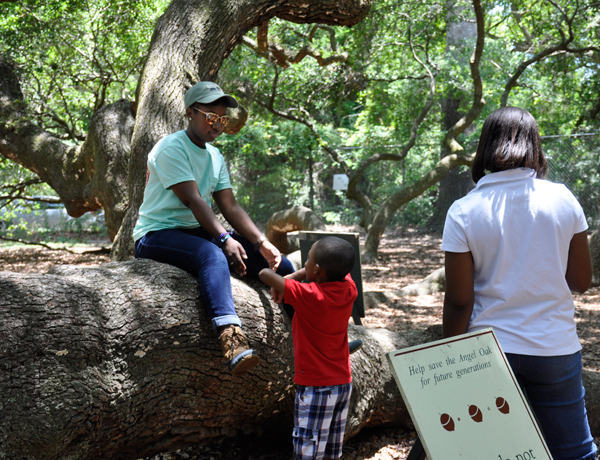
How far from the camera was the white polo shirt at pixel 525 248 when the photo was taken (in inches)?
69.2

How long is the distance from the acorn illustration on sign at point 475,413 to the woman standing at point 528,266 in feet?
0.63

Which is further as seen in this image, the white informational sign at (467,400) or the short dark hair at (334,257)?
the short dark hair at (334,257)

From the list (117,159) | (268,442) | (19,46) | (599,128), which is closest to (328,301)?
(268,442)

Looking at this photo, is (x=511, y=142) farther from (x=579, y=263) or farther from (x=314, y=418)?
(x=314, y=418)

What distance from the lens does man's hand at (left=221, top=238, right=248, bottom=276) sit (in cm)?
270

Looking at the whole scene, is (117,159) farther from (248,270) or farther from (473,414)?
(473,414)

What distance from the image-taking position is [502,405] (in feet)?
5.72

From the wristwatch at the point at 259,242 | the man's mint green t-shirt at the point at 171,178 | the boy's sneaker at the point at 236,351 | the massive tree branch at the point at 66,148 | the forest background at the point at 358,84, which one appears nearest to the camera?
the boy's sneaker at the point at 236,351

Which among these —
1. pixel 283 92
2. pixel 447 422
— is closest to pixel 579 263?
pixel 447 422

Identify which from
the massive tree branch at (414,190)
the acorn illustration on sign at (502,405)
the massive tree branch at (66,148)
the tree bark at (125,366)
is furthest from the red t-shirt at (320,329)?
the massive tree branch at (414,190)

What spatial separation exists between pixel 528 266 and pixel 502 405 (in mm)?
463

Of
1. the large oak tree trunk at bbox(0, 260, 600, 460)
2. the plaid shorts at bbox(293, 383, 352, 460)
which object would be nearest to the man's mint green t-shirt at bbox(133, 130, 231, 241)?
the large oak tree trunk at bbox(0, 260, 600, 460)

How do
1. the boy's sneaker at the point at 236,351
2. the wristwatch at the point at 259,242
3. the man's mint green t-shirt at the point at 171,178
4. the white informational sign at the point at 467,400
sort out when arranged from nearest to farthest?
1. the white informational sign at the point at 467,400
2. the boy's sneaker at the point at 236,351
3. the man's mint green t-shirt at the point at 171,178
4. the wristwatch at the point at 259,242

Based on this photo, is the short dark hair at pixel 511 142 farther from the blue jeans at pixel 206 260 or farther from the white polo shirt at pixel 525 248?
the blue jeans at pixel 206 260
